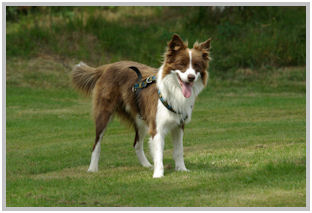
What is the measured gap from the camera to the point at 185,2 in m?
12.4

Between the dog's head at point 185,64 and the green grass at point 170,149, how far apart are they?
1331mm

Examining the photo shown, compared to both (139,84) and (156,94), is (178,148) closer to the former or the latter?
(156,94)

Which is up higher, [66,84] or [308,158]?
[308,158]

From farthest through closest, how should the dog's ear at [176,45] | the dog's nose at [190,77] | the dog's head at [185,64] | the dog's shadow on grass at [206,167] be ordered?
1. the dog's shadow on grass at [206,167]
2. the dog's ear at [176,45]
3. the dog's head at [185,64]
4. the dog's nose at [190,77]

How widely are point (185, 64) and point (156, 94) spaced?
798mm

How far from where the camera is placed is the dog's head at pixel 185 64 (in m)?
8.84

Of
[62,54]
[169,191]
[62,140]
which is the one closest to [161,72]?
[169,191]

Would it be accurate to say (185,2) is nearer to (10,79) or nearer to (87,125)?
(87,125)

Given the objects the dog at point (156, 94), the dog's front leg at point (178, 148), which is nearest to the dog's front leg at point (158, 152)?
the dog at point (156, 94)

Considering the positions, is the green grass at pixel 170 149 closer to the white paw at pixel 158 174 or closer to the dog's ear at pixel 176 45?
the white paw at pixel 158 174

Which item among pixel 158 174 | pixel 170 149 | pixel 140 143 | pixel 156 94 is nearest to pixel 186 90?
pixel 156 94

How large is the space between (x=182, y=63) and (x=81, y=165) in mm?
3045

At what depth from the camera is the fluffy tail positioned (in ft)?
36.2

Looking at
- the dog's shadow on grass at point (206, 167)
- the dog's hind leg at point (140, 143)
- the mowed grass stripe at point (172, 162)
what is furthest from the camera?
the dog's hind leg at point (140, 143)
